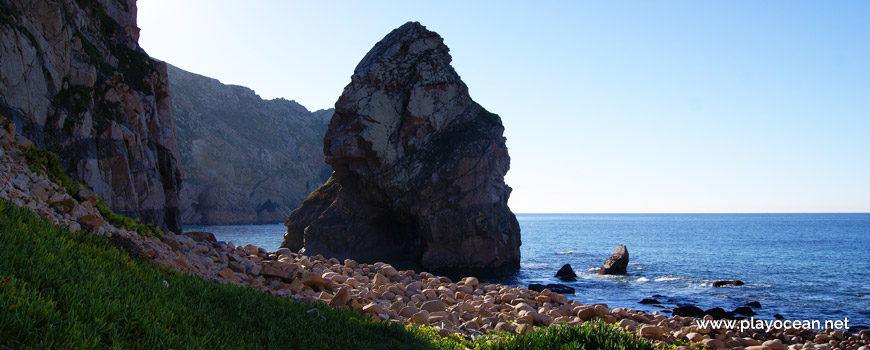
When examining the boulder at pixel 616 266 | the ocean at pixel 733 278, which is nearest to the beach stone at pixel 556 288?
the ocean at pixel 733 278

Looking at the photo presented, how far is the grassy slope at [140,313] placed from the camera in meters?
5.39

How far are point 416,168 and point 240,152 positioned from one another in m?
103

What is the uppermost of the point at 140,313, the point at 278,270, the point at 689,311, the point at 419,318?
the point at 140,313

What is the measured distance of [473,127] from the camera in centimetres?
5128

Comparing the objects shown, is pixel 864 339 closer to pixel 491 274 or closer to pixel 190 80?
pixel 491 274

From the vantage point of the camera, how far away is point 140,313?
663 cm

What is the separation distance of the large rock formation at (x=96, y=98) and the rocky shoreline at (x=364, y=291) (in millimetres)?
8539

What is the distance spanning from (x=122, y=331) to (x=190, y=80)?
16903 centimetres

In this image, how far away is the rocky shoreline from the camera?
494 inches

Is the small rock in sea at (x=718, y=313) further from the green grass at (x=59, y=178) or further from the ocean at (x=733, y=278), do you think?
the green grass at (x=59, y=178)

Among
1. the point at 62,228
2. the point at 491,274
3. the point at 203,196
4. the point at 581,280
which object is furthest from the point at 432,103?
the point at 203,196

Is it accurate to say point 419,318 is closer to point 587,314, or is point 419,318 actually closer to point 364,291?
point 364,291

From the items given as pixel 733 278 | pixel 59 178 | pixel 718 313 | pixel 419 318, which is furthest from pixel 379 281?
pixel 733 278

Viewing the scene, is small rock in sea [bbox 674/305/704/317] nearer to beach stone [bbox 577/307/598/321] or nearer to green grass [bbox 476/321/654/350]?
beach stone [bbox 577/307/598/321]
